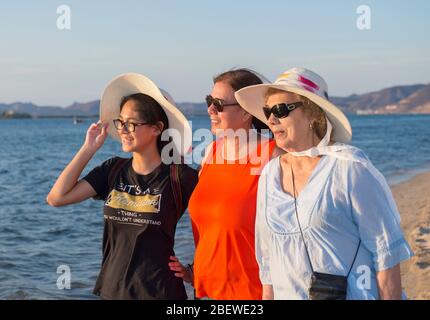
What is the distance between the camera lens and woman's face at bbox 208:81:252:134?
4.29m

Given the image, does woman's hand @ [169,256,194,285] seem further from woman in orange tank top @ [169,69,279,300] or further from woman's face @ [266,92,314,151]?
woman's face @ [266,92,314,151]

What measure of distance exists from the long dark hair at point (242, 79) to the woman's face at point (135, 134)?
62 centimetres

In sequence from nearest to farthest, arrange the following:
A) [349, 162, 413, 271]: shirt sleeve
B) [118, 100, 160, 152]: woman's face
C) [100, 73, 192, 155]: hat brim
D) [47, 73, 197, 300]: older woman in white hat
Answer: [349, 162, 413, 271]: shirt sleeve → [47, 73, 197, 300]: older woman in white hat → [118, 100, 160, 152]: woman's face → [100, 73, 192, 155]: hat brim

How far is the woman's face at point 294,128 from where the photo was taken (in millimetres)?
3273

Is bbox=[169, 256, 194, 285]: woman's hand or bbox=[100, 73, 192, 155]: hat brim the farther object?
bbox=[100, 73, 192, 155]: hat brim

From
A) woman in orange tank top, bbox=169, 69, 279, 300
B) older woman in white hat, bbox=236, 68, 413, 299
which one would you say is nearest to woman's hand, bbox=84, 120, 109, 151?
woman in orange tank top, bbox=169, 69, 279, 300

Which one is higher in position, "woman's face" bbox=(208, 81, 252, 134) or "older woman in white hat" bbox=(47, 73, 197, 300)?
"woman's face" bbox=(208, 81, 252, 134)

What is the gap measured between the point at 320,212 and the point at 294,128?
20.6 inches

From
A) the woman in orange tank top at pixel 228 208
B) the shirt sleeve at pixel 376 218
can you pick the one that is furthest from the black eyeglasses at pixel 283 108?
the woman in orange tank top at pixel 228 208

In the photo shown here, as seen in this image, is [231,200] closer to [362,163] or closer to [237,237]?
[237,237]

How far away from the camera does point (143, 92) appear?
4.31m

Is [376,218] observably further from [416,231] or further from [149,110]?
[416,231]

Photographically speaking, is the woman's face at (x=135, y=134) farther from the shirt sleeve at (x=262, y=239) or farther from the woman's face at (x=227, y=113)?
the shirt sleeve at (x=262, y=239)
